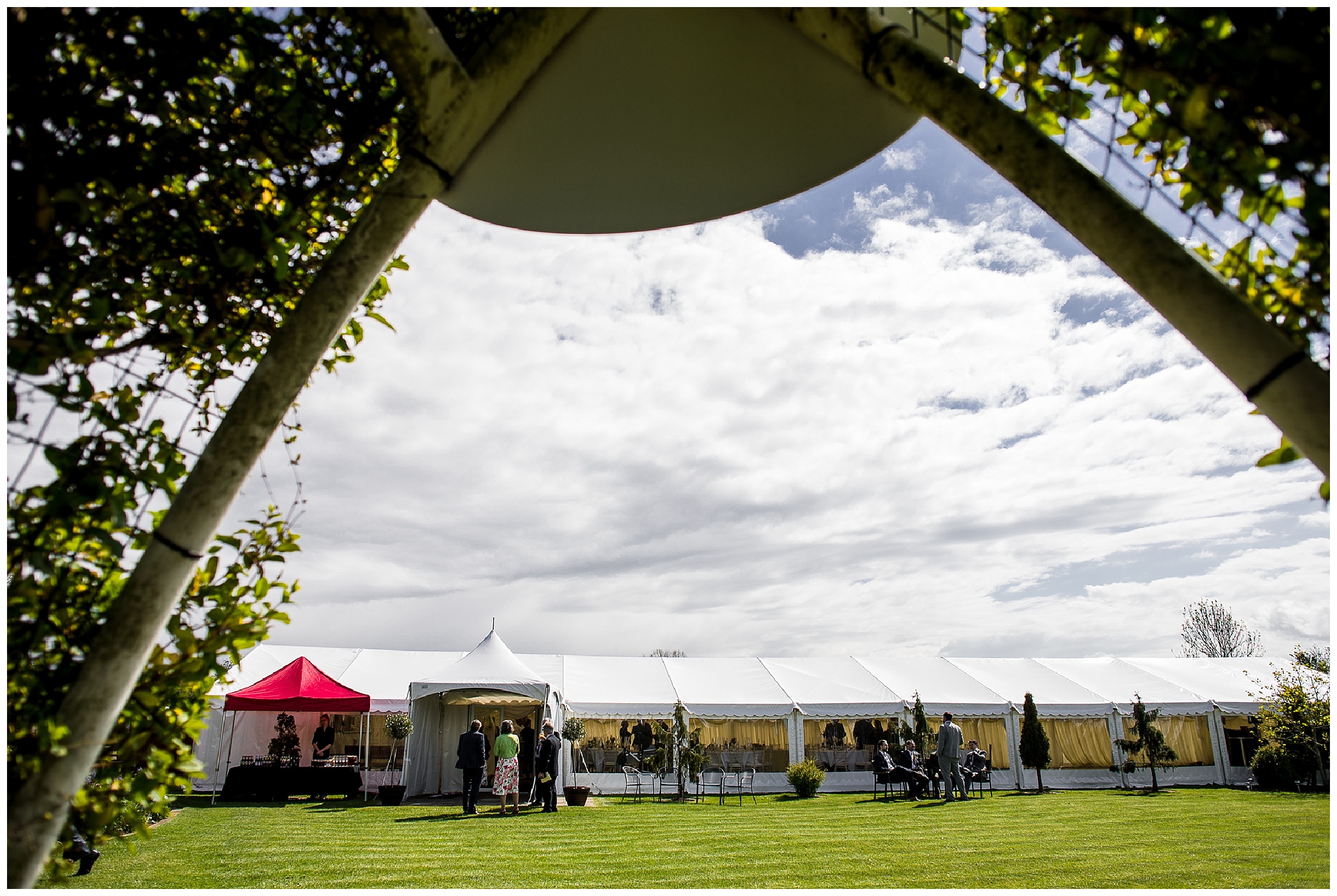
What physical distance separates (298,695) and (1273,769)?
2094 centimetres

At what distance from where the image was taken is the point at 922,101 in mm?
1795

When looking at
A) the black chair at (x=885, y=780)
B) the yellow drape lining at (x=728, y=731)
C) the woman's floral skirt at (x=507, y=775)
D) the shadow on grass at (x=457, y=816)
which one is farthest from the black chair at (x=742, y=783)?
the woman's floral skirt at (x=507, y=775)

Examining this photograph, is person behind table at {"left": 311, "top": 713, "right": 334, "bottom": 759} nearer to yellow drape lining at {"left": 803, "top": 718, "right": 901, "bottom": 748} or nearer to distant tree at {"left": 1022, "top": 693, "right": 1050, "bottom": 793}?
yellow drape lining at {"left": 803, "top": 718, "right": 901, "bottom": 748}

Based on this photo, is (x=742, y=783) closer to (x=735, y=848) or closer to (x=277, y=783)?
(x=735, y=848)

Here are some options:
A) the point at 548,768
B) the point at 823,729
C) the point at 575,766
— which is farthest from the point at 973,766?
the point at 548,768

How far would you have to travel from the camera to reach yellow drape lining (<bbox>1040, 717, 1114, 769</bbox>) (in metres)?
19.6

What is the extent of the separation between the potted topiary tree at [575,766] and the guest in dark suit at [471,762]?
193 centimetres

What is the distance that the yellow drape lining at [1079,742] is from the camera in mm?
19609

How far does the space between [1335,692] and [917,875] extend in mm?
6322

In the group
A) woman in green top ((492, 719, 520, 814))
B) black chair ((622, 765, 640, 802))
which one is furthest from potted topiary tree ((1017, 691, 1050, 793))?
woman in green top ((492, 719, 520, 814))

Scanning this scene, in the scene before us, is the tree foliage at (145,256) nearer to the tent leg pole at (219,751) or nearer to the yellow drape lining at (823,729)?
the tent leg pole at (219,751)

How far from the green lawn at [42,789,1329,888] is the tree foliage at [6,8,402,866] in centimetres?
538

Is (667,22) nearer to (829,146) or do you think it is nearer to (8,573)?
(829,146)

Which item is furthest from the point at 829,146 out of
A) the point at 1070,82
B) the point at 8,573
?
the point at 8,573
